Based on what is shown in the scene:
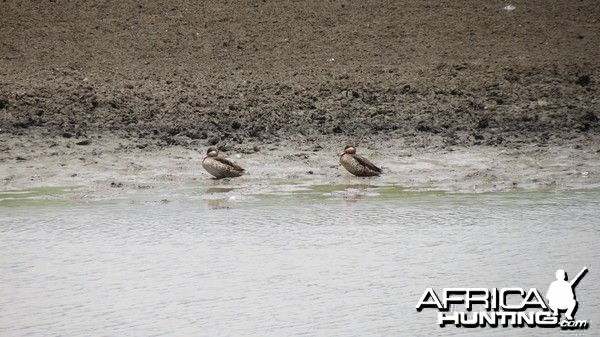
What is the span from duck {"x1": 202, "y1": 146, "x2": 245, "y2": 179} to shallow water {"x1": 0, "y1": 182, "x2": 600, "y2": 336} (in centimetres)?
13

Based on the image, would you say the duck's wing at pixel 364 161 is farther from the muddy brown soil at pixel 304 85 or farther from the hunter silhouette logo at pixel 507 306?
the hunter silhouette logo at pixel 507 306

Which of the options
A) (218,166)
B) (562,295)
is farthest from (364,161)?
(562,295)

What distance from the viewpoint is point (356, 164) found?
12.1 meters

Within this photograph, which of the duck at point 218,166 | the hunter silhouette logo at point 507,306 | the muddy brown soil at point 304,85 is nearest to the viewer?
the hunter silhouette logo at point 507,306

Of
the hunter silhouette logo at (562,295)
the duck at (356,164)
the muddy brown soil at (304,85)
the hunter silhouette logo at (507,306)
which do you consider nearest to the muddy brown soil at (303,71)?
the muddy brown soil at (304,85)

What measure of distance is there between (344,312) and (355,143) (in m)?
6.56

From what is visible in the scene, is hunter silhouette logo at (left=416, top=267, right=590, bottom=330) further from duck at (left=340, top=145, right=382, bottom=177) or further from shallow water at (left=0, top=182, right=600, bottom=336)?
duck at (left=340, top=145, right=382, bottom=177)

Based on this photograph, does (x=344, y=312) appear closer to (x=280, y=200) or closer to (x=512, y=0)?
(x=280, y=200)

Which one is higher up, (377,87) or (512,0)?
(512,0)

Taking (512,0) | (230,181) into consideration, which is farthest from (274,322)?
(512,0)

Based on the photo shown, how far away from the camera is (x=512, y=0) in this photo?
17859mm

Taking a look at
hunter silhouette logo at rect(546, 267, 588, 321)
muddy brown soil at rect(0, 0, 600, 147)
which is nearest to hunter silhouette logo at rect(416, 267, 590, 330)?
hunter silhouette logo at rect(546, 267, 588, 321)

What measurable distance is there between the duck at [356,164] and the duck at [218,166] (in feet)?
3.84

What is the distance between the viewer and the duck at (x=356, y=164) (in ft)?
39.6
